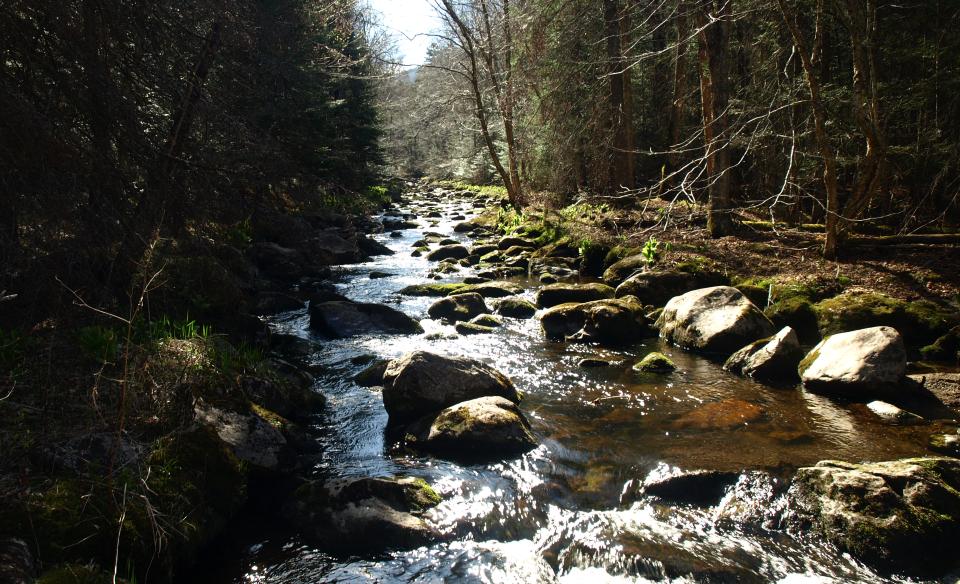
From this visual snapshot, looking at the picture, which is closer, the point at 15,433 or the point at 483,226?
the point at 15,433

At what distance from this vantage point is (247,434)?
202 inches

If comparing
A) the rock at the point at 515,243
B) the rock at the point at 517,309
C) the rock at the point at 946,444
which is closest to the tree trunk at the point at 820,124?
the rock at the point at 946,444

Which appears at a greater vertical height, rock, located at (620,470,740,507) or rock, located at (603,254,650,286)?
rock, located at (603,254,650,286)

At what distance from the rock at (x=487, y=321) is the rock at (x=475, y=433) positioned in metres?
4.08

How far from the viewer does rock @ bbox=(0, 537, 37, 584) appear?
2865 mm

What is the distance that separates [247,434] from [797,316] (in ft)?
24.2

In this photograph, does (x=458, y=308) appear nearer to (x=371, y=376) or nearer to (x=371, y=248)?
(x=371, y=376)

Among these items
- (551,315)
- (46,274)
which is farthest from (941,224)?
(46,274)

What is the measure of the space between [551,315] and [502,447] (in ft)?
13.9

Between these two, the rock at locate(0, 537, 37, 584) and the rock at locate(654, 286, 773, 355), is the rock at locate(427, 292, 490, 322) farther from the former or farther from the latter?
the rock at locate(0, 537, 37, 584)

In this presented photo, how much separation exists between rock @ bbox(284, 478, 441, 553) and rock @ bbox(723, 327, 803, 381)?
443cm

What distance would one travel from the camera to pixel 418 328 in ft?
32.3

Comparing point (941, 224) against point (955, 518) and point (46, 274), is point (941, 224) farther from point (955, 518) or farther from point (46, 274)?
point (46, 274)

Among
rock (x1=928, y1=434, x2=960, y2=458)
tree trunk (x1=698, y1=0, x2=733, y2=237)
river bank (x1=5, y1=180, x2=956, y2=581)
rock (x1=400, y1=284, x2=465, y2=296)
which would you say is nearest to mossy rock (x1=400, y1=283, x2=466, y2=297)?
rock (x1=400, y1=284, x2=465, y2=296)
